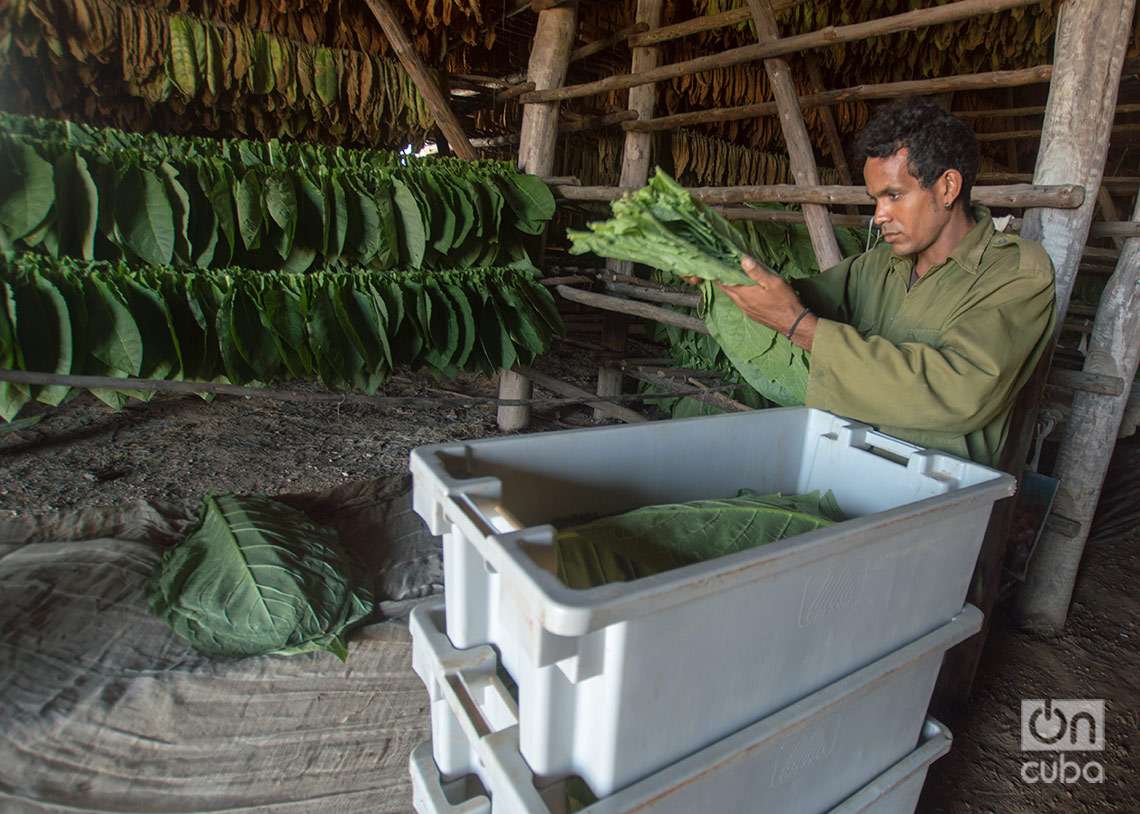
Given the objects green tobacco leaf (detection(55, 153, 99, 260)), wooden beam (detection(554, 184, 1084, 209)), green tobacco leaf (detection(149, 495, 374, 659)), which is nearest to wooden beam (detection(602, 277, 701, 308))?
wooden beam (detection(554, 184, 1084, 209))

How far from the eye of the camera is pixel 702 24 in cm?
324

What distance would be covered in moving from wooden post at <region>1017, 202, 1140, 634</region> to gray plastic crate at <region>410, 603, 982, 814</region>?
5.78 ft

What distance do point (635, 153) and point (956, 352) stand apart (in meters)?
3.02

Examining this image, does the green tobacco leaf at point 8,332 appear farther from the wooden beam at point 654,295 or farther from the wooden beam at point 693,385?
the wooden beam at point 654,295

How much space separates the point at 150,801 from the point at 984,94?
7.16m

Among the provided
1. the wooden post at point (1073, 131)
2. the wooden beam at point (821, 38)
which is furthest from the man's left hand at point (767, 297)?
the wooden beam at point (821, 38)

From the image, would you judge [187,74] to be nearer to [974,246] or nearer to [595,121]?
[595,121]

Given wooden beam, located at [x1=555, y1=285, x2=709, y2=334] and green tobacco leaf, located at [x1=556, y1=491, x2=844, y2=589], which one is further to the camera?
wooden beam, located at [x1=555, y1=285, x2=709, y2=334]

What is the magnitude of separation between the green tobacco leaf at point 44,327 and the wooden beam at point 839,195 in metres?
2.13

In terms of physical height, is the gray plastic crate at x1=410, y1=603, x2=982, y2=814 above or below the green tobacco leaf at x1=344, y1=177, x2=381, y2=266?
below

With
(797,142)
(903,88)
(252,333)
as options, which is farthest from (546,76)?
(252,333)

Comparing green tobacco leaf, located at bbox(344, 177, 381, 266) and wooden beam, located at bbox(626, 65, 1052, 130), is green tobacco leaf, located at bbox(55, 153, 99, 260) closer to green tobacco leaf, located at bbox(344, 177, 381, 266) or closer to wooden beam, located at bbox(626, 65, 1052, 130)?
green tobacco leaf, located at bbox(344, 177, 381, 266)

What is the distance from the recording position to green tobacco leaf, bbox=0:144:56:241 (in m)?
2.17

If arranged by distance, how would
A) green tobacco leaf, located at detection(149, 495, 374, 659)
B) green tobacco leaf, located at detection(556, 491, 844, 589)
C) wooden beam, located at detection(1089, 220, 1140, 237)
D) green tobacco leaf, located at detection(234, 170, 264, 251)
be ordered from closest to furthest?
1. green tobacco leaf, located at detection(556, 491, 844, 589)
2. green tobacco leaf, located at detection(149, 495, 374, 659)
3. wooden beam, located at detection(1089, 220, 1140, 237)
4. green tobacco leaf, located at detection(234, 170, 264, 251)
